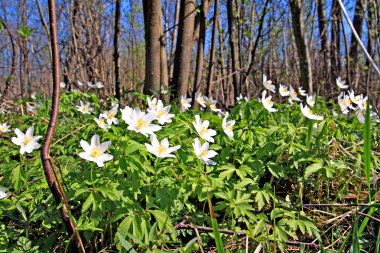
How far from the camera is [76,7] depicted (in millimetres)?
4902

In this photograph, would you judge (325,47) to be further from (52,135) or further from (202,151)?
(52,135)

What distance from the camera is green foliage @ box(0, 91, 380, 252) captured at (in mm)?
1167

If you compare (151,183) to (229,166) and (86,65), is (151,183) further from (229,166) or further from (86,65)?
(86,65)

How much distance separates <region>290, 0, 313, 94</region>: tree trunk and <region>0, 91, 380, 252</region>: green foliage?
1997 millimetres

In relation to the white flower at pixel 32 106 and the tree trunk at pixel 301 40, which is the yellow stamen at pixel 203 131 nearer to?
the white flower at pixel 32 106

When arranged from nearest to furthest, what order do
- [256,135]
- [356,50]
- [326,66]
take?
[256,135] < [326,66] < [356,50]

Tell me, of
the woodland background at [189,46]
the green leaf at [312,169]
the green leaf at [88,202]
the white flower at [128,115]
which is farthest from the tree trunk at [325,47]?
the green leaf at [88,202]

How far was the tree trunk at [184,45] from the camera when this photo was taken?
3.02m

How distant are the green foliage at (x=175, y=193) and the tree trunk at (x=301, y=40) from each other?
6.55 feet

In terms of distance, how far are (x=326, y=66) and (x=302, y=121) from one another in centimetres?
448

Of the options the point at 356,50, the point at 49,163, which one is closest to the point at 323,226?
the point at 49,163

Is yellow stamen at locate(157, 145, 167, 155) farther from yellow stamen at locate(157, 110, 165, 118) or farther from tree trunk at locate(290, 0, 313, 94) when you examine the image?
tree trunk at locate(290, 0, 313, 94)

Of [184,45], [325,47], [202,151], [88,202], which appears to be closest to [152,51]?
[184,45]

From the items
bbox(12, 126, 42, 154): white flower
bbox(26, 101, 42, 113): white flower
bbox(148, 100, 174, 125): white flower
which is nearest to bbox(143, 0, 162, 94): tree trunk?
bbox(26, 101, 42, 113): white flower
